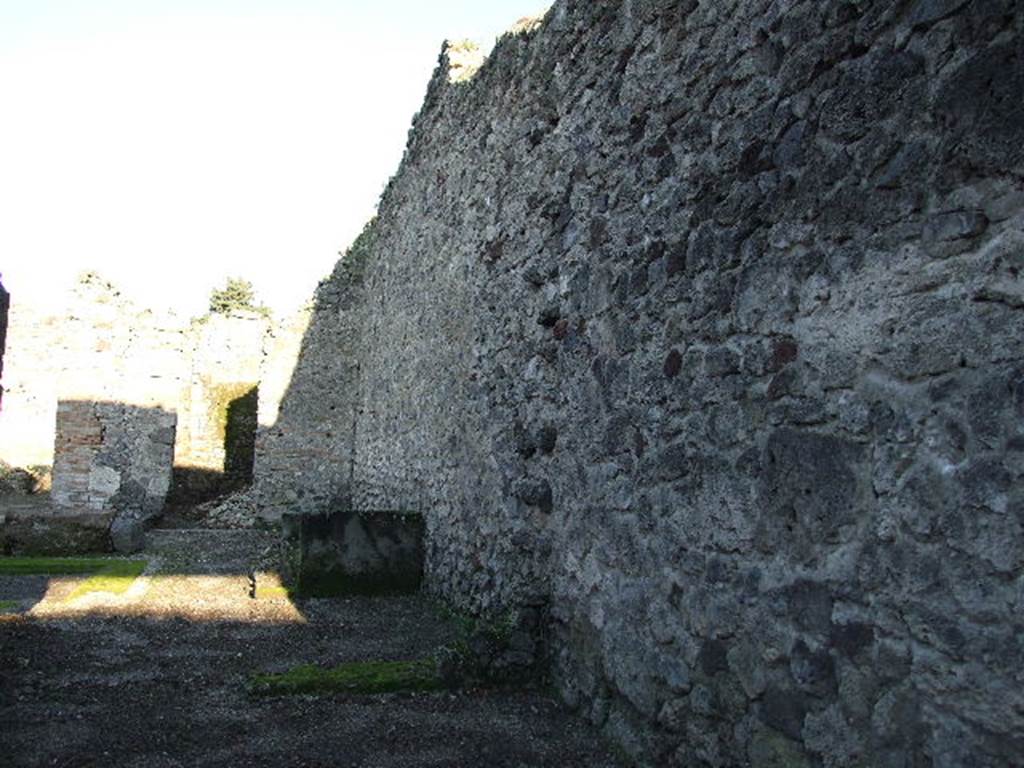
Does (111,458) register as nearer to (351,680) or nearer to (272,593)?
(272,593)

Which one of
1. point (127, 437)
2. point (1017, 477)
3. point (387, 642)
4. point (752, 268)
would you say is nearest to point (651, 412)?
point (752, 268)

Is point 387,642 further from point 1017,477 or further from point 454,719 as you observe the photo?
point 1017,477

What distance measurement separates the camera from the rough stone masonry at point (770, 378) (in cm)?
205

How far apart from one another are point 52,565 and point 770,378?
25.6 ft

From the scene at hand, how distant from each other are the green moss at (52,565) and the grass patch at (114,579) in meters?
0.06

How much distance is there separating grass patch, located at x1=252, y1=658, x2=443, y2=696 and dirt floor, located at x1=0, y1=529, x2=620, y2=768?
65mm

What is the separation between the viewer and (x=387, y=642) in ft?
17.8

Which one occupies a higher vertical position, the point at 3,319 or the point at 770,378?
the point at 3,319

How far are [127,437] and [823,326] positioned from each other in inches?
483

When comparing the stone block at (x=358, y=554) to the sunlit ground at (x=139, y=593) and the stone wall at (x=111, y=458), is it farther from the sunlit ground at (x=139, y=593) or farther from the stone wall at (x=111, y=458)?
the stone wall at (x=111, y=458)

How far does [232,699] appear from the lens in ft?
13.9

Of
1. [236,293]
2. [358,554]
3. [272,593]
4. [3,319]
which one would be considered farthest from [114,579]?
[236,293]

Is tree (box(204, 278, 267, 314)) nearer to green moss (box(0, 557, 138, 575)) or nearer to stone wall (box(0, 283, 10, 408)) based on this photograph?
green moss (box(0, 557, 138, 575))

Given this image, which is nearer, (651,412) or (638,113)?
(651,412)
